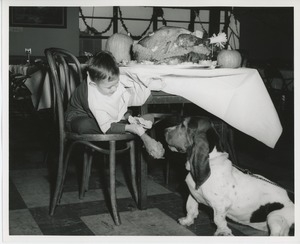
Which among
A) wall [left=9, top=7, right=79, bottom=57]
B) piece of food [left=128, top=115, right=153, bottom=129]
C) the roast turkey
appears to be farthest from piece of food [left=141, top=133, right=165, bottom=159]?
wall [left=9, top=7, right=79, bottom=57]

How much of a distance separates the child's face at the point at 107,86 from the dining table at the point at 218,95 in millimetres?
132

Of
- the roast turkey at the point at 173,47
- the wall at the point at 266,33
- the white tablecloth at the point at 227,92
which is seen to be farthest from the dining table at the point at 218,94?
the wall at the point at 266,33

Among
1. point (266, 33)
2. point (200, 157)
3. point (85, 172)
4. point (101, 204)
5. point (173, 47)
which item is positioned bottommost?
point (101, 204)

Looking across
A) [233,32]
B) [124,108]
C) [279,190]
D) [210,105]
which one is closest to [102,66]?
[124,108]

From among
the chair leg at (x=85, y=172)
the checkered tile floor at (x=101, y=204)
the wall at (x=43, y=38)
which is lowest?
the checkered tile floor at (x=101, y=204)

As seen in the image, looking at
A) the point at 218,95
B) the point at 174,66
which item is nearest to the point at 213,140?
the point at 218,95

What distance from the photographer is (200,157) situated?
5.97 feet

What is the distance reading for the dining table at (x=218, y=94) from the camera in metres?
2.13

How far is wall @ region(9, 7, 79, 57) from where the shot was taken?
7566 mm

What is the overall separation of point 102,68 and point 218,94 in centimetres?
62

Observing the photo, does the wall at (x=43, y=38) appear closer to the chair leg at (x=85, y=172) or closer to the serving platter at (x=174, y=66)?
the chair leg at (x=85, y=172)

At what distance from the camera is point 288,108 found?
5.10m

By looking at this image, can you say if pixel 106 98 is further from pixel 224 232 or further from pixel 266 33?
pixel 266 33
